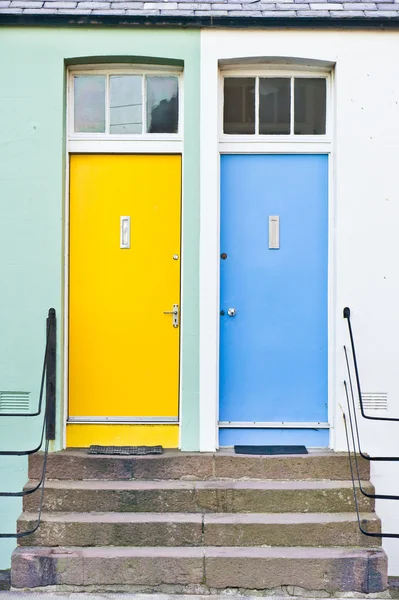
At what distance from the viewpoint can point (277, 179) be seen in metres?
5.68

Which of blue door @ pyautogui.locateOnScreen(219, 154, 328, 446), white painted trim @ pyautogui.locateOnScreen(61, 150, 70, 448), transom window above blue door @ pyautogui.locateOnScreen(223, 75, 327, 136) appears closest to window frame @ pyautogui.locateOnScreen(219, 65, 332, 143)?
transom window above blue door @ pyautogui.locateOnScreen(223, 75, 327, 136)

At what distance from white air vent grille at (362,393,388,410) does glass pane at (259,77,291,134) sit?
7.46 feet

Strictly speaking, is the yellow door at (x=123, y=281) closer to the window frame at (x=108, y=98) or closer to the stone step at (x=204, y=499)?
the window frame at (x=108, y=98)

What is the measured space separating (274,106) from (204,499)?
10.5ft

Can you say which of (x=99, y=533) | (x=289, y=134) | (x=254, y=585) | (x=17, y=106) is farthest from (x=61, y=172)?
(x=254, y=585)

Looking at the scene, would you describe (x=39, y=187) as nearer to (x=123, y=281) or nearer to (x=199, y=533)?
(x=123, y=281)

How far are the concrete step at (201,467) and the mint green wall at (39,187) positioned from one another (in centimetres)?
32

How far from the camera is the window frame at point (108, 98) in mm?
5637

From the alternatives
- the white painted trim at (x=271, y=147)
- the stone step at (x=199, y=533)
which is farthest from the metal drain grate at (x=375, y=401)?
the white painted trim at (x=271, y=147)

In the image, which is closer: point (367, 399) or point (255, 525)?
point (255, 525)

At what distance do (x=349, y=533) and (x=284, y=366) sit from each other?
55.4 inches

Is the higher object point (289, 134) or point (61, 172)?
point (289, 134)

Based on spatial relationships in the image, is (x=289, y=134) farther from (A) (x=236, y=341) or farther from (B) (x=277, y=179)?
(A) (x=236, y=341)

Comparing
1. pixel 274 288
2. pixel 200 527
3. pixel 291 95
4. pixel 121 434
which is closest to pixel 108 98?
pixel 291 95
